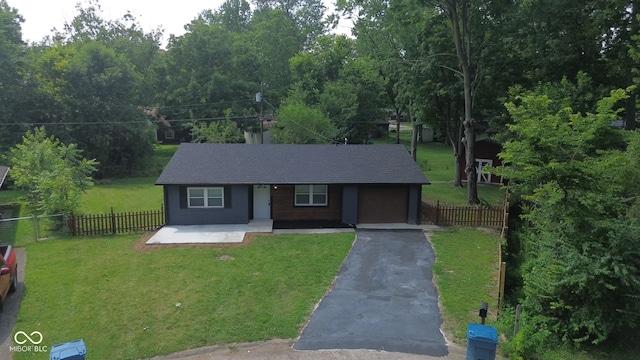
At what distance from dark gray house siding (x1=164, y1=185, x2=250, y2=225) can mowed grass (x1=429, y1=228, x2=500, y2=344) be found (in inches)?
333

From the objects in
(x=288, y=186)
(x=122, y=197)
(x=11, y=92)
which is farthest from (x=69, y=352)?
(x=11, y=92)

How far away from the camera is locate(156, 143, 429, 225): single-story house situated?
20.1 m

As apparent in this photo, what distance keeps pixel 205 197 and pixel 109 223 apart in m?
4.13

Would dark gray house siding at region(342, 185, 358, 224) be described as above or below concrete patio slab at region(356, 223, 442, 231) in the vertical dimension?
above

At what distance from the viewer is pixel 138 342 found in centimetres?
986

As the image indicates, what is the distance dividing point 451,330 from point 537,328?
1869 mm

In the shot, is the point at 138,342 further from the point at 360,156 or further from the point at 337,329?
the point at 360,156

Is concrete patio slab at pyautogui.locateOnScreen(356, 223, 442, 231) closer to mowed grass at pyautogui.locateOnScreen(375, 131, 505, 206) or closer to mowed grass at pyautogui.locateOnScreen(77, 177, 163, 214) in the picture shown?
mowed grass at pyautogui.locateOnScreen(375, 131, 505, 206)

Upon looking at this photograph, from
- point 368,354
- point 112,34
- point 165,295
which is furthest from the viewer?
point 112,34

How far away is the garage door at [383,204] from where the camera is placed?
20844mm

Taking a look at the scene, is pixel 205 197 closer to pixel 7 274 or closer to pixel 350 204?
pixel 350 204

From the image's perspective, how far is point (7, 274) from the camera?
12.0 metres

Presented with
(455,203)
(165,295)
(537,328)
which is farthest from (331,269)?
(455,203)

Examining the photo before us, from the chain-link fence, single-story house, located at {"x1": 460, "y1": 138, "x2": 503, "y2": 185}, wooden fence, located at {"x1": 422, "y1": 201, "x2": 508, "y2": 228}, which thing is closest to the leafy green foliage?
wooden fence, located at {"x1": 422, "y1": 201, "x2": 508, "y2": 228}
